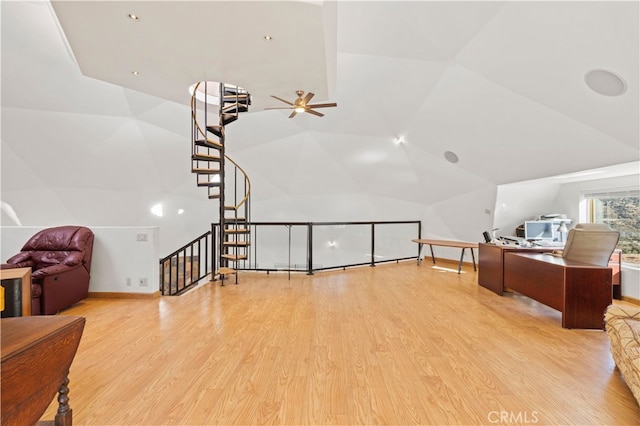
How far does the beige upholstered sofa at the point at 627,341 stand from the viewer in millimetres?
1797

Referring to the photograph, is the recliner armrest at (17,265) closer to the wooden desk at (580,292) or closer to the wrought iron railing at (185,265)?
the wrought iron railing at (185,265)

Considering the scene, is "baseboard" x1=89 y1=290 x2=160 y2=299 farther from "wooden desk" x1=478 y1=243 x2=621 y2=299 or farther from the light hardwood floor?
"wooden desk" x1=478 y1=243 x2=621 y2=299

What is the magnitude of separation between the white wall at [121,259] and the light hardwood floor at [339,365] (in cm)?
23

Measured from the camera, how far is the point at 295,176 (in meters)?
7.60

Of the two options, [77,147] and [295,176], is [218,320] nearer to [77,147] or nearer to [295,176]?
[295,176]

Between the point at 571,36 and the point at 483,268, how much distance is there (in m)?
3.29

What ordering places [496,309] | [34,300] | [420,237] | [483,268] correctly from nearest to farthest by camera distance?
[34,300]
[496,309]
[483,268]
[420,237]

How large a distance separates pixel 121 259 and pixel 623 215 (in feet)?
25.2


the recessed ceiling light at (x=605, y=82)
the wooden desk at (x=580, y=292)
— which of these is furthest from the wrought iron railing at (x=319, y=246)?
the recessed ceiling light at (x=605, y=82)

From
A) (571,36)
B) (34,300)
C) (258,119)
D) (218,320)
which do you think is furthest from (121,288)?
(571,36)

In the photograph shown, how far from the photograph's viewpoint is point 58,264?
357cm

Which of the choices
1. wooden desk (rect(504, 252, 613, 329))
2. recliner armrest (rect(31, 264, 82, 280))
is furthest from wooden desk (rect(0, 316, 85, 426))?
wooden desk (rect(504, 252, 613, 329))

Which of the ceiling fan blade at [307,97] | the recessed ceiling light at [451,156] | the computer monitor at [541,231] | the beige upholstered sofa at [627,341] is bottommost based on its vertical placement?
the beige upholstered sofa at [627,341]

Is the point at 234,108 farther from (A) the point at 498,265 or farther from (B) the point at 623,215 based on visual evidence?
(B) the point at 623,215
